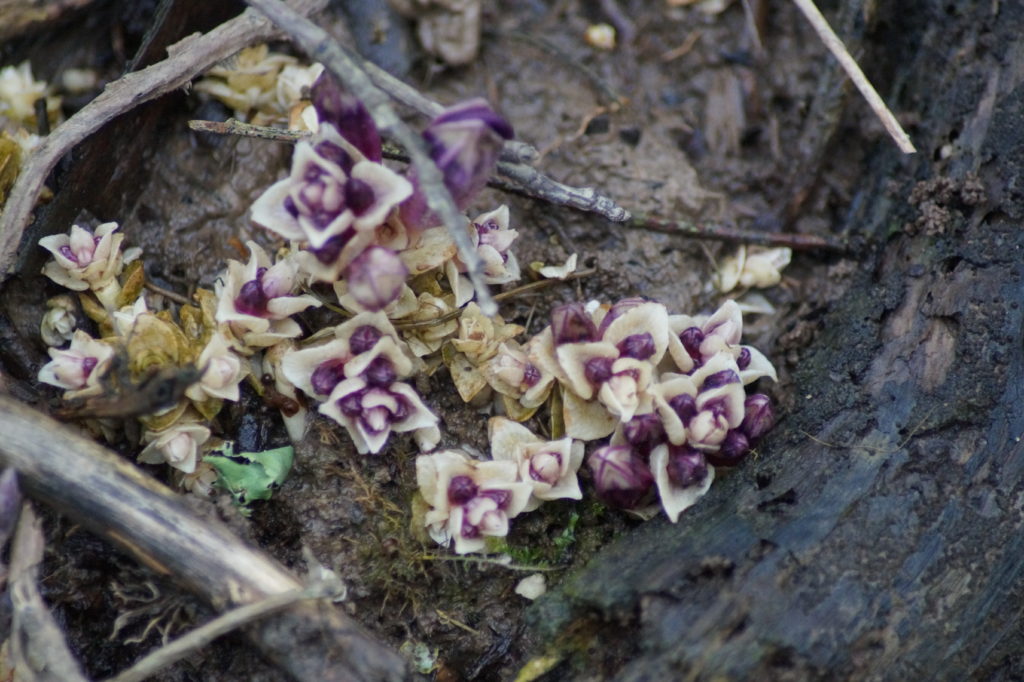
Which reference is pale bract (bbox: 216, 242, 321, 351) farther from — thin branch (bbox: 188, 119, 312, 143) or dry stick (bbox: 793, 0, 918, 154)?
dry stick (bbox: 793, 0, 918, 154)

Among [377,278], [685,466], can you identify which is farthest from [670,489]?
[377,278]

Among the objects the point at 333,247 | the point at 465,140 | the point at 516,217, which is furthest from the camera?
the point at 516,217

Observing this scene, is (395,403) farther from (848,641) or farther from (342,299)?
(848,641)

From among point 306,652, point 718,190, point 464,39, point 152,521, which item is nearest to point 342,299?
point 152,521

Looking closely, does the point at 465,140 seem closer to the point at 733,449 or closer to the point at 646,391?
the point at 646,391

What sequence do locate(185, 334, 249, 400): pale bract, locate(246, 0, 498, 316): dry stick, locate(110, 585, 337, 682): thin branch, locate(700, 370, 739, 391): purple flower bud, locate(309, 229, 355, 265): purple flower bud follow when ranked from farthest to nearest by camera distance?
locate(700, 370, 739, 391): purple flower bud < locate(185, 334, 249, 400): pale bract < locate(309, 229, 355, 265): purple flower bud < locate(246, 0, 498, 316): dry stick < locate(110, 585, 337, 682): thin branch

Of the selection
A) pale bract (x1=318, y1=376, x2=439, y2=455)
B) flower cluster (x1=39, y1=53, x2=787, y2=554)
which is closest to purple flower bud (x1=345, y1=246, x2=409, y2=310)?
flower cluster (x1=39, y1=53, x2=787, y2=554)
